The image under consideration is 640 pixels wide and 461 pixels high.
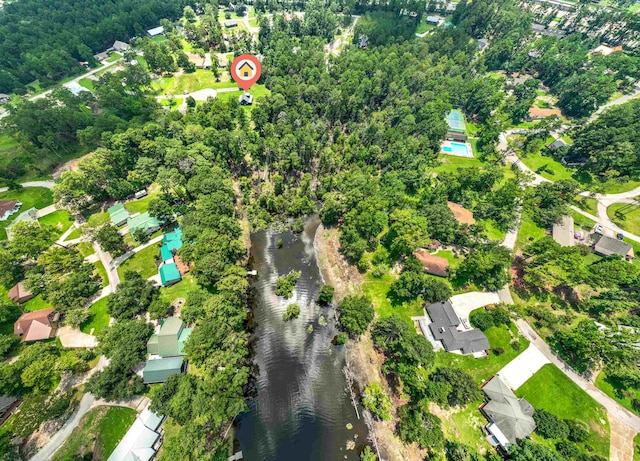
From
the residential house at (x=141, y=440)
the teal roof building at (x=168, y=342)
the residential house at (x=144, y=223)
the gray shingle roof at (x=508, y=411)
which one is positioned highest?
the residential house at (x=144, y=223)

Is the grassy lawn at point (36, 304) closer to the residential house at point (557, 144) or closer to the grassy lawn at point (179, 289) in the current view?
the grassy lawn at point (179, 289)

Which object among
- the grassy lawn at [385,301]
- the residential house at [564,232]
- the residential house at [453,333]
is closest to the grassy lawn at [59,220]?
the grassy lawn at [385,301]

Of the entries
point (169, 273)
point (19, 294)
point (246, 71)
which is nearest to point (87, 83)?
point (246, 71)

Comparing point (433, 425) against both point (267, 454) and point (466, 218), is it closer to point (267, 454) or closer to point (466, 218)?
point (267, 454)

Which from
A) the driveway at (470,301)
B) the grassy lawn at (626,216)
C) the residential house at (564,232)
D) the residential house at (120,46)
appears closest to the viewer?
the driveway at (470,301)

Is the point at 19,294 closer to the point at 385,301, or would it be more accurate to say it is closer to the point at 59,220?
the point at 59,220

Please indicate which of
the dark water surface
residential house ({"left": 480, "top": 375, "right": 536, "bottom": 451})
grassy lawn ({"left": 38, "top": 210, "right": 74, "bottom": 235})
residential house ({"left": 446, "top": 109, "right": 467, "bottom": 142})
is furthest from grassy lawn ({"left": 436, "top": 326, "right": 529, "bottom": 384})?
grassy lawn ({"left": 38, "top": 210, "right": 74, "bottom": 235})

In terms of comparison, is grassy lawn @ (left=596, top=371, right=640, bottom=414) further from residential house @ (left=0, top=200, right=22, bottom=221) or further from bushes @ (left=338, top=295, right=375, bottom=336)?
residential house @ (left=0, top=200, right=22, bottom=221)
